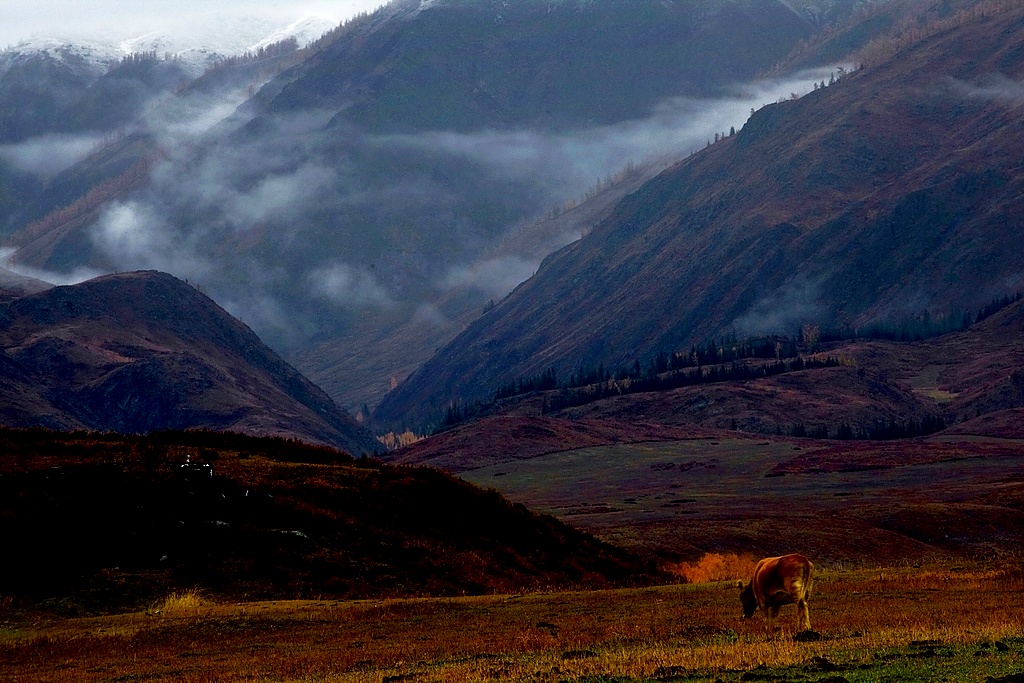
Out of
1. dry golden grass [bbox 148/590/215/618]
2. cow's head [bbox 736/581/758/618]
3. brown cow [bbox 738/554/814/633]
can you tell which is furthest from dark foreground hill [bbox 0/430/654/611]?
brown cow [bbox 738/554/814/633]

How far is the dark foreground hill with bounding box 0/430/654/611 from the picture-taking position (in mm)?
52344

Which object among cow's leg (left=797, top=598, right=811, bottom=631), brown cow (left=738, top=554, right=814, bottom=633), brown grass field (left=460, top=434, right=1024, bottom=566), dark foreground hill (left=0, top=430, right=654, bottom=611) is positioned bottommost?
brown grass field (left=460, top=434, right=1024, bottom=566)

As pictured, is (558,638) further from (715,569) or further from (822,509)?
(822,509)

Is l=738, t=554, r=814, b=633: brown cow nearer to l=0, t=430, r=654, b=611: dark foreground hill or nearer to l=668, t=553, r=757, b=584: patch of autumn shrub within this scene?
l=0, t=430, r=654, b=611: dark foreground hill

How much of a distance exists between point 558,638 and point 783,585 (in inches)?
269

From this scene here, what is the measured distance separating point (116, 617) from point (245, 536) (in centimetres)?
986

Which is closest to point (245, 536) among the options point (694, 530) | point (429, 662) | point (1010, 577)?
point (429, 662)

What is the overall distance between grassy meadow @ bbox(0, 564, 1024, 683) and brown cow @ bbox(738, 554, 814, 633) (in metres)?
0.91

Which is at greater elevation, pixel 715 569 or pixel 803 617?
pixel 803 617

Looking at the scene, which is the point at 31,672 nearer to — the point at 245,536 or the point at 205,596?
the point at 205,596

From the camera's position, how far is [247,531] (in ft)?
186

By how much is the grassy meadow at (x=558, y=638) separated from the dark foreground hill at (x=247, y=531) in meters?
3.40

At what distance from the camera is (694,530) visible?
109312 mm

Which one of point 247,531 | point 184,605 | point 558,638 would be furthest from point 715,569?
point 558,638
